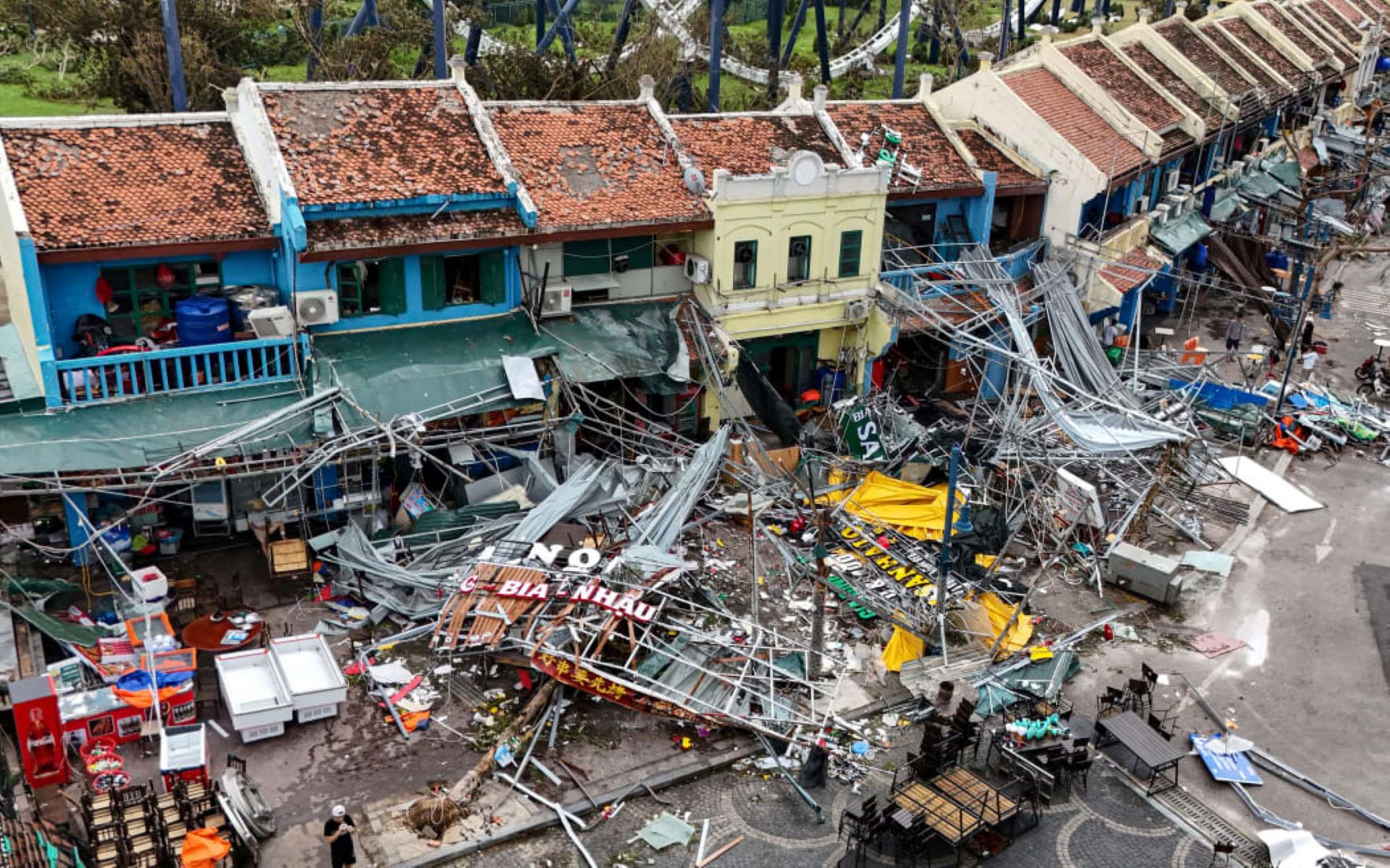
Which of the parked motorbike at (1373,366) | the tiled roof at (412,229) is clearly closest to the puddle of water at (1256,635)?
the parked motorbike at (1373,366)

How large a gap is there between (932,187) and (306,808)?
22.9 meters

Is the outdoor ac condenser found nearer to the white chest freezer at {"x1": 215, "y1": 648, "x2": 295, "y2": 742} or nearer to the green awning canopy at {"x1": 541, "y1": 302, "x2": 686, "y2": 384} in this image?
the green awning canopy at {"x1": 541, "y1": 302, "x2": 686, "y2": 384}

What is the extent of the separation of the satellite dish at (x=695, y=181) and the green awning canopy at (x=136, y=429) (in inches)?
410

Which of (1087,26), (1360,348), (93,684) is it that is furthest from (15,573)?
(1087,26)

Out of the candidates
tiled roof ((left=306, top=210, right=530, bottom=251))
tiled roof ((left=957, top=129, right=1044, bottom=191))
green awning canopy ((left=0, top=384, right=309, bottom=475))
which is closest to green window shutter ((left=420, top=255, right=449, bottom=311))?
tiled roof ((left=306, top=210, right=530, bottom=251))

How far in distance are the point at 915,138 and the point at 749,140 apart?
600 cm

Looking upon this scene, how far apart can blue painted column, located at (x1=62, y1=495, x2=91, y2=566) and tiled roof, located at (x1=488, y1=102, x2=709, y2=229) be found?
35.8 feet

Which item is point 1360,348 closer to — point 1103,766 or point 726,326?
point 726,326

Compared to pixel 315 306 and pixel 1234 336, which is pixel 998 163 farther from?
pixel 315 306

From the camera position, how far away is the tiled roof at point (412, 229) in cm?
2445

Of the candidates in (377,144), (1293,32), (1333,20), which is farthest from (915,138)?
(1333,20)

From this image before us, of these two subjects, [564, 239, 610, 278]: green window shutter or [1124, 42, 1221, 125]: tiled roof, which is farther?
[1124, 42, 1221, 125]: tiled roof

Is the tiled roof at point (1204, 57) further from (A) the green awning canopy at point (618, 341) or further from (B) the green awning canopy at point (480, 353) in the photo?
(B) the green awning canopy at point (480, 353)

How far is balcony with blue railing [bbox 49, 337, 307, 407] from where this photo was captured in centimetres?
2262
